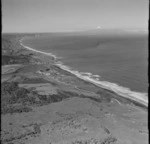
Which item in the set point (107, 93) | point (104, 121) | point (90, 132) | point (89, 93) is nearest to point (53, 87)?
point (89, 93)

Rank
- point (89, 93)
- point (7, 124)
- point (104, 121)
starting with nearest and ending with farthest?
point (7, 124) < point (104, 121) < point (89, 93)

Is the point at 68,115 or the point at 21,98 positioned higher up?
the point at 21,98

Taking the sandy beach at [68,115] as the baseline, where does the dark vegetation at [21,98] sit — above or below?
above

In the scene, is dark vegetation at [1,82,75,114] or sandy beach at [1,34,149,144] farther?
dark vegetation at [1,82,75,114]

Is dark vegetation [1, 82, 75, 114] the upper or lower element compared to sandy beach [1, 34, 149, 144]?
upper

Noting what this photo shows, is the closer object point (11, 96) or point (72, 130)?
point (72, 130)

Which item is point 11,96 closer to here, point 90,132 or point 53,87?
point 53,87

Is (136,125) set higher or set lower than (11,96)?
lower

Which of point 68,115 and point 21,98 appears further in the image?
point 21,98

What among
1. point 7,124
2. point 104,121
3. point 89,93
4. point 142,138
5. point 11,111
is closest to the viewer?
point 142,138

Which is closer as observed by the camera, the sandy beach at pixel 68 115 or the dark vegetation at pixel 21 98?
the sandy beach at pixel 68 115
